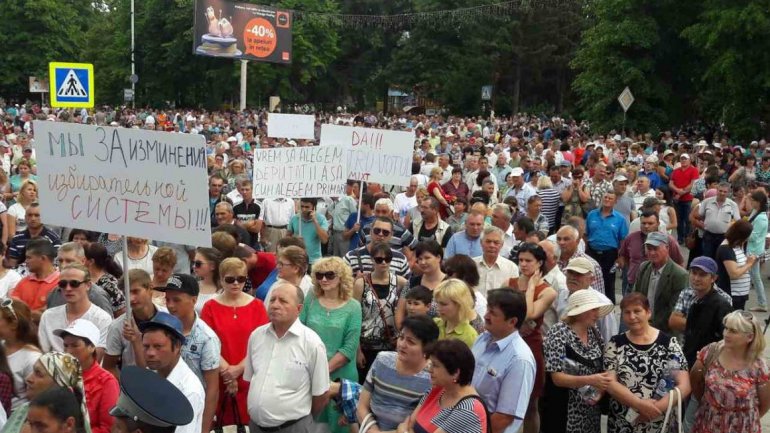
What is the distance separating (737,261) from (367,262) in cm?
411

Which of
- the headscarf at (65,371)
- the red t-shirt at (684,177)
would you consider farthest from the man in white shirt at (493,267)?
the red t-shirt at (684,177)

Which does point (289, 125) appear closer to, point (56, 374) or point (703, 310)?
point (703, 310)

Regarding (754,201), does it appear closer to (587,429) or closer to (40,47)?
(587,429)

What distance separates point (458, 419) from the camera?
180 inches

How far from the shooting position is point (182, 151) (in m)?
5.59

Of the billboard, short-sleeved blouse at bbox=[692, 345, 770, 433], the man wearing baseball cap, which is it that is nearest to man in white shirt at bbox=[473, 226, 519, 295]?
the man wearing baseball cap

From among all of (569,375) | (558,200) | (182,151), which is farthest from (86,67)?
(569,375)

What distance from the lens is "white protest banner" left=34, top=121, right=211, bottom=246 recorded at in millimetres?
5562

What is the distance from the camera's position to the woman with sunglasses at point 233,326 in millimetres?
6129

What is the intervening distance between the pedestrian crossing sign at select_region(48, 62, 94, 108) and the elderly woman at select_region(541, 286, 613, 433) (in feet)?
32.2

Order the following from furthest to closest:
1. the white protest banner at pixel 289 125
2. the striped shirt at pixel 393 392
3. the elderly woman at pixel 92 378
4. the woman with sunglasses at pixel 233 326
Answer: the white protest banner at pixel 289 125, the woman with sunglasses at pixel 233 326, the striped shirt at pixel 393 392, the elderly woman at pixel 92 378

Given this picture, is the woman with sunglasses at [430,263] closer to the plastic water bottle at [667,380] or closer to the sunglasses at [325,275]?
the sunglasses at [325,275]

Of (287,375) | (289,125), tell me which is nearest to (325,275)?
(287,375)

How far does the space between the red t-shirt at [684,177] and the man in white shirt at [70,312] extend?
12834 millimetres
